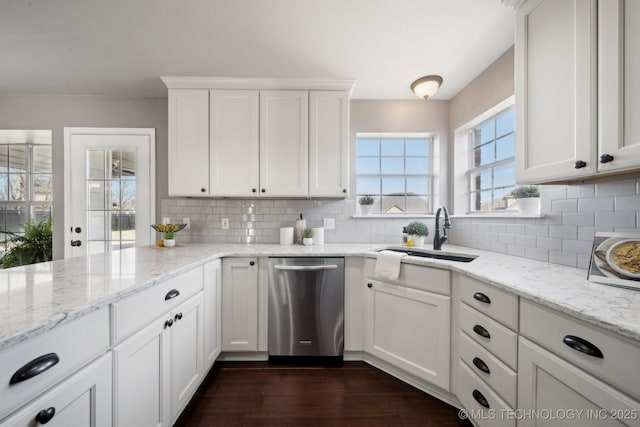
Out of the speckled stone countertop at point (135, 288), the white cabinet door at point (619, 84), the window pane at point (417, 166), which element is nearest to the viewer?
the speckled stone countertop at point (135, 288)

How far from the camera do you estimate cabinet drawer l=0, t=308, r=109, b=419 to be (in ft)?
1.94

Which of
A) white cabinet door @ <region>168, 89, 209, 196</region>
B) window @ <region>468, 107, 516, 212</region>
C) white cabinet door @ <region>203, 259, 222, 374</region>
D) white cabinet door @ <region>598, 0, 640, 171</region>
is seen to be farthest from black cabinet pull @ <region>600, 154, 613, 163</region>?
white cabinet door @ <region>168, 89, 209, 196</region>

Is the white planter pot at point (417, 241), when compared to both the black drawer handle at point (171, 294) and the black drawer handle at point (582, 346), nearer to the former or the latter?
the black drawer handle at point (582, 346)

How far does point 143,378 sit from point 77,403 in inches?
13.4

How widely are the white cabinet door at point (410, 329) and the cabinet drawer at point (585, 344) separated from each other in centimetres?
61

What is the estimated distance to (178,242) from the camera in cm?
266

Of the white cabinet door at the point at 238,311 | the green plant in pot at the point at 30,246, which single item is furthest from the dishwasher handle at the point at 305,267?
the green plant in pot at the point at 30,246

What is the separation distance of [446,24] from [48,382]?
2.55m

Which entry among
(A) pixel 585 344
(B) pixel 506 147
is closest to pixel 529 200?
(B) pixel 506 147

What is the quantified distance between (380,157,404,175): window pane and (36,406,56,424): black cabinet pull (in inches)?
112

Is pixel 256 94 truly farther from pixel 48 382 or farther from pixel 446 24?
pixel 48 382

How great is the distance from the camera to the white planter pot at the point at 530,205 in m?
1.76

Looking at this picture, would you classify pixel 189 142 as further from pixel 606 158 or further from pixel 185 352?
pixel 606 158

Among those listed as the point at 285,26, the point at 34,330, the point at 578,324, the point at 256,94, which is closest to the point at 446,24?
the point at 285,26
